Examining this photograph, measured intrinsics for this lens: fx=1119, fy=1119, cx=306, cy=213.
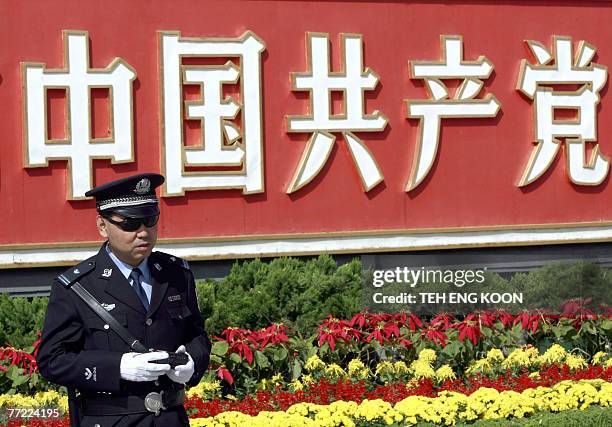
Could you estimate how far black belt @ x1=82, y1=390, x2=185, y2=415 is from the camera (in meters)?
4.01

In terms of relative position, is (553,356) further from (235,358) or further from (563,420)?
(235,358)

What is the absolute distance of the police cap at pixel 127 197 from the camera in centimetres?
410

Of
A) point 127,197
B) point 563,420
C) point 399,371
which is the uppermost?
point 127,197

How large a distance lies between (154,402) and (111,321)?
33 centimetres

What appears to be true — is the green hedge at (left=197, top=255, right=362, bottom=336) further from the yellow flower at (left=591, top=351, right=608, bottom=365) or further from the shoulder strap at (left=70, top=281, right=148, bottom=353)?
the shoulder strap at (left=70, top=281, right=148, bottom=353)

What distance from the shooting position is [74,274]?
4102 millimetres

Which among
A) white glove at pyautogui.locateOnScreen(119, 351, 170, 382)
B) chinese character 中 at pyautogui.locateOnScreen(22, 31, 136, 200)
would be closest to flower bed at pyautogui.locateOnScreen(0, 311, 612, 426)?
white glove at pyautogui.locateOnScreen(119, 351, 170, 382)

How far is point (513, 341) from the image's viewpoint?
7.80m

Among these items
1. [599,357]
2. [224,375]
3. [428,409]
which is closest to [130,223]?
[428,409]

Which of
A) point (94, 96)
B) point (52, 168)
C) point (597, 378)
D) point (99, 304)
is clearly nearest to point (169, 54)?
point (94, 96)

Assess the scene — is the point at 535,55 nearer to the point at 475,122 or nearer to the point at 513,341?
the point at 475,122

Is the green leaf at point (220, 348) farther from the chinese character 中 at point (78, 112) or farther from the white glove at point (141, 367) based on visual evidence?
the white glove at point (141, 367)

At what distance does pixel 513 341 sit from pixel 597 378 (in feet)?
2.87

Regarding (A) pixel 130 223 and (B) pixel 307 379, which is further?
(B) pixel 307 379
